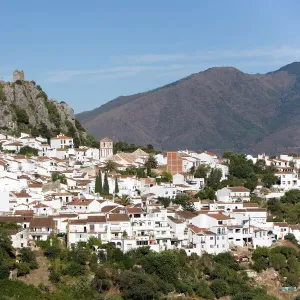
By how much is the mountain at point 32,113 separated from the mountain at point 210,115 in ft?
224

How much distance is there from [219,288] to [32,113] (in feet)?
99.8

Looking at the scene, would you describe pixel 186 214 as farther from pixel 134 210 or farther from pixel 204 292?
pixel 204 292

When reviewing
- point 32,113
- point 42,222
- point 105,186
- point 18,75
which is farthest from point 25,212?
point 18,75

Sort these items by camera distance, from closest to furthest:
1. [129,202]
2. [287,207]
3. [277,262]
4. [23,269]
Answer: [23,269] < [277,262] < [129,202] < [287,207]

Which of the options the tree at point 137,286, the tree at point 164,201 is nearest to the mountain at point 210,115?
the tree at point 164,201

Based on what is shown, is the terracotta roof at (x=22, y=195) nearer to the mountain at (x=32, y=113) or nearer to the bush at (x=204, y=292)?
the bush at (x=204, y=292)

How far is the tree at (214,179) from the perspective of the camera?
46062 millimetres

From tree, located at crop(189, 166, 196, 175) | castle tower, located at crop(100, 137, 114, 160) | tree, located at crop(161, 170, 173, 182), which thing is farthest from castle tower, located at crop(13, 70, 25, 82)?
tree, located at crop(189, 166, 196, 175)

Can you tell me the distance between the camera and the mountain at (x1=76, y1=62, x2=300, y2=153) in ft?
461

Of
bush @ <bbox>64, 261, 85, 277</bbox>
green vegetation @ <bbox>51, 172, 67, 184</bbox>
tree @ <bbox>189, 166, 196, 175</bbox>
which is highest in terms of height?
tree @ <bbox>189, 166, 196, 175</bbox>

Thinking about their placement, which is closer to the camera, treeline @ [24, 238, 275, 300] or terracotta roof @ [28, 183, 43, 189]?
treeline @ [24, 238, 275, 300]

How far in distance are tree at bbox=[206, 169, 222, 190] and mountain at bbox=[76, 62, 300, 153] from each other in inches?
3106

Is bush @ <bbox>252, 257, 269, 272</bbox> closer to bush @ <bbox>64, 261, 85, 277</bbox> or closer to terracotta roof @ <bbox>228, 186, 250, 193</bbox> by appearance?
bush @ <bbox>64, 261, 85, 277</bbox>

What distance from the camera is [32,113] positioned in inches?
2293
